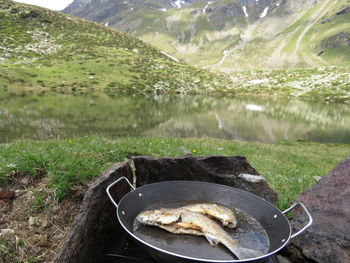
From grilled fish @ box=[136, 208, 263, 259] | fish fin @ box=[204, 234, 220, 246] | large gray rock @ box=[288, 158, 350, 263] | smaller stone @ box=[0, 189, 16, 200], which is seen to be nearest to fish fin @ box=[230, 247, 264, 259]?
grilled fish @ box=[136, 208, 263, 259]

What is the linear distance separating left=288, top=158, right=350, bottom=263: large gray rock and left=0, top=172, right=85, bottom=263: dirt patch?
499 centimetres

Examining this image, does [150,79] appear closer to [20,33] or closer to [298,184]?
[20,33]

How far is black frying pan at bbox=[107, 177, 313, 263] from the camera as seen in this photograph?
4.08m

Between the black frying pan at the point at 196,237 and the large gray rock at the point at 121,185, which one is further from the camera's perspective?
the large gray rock at the point at 121,185

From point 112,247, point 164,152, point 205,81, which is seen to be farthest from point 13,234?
point 205,81

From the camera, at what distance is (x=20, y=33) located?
16712 centimetres

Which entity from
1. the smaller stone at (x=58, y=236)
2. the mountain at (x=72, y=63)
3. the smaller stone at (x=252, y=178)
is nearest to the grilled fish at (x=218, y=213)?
the smaller stone at (x=252, y=178)

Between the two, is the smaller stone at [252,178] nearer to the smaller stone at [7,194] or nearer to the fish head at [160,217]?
the fish head at [160,217]

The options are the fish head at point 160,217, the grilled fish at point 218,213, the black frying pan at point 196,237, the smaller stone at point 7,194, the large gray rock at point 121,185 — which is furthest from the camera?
the smaller stone at point 7,194

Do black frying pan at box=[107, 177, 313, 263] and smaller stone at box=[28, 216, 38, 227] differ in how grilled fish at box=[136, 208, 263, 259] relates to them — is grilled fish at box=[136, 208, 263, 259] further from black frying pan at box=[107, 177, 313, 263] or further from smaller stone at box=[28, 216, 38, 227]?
smaller stone at box=[28, 216, 38, 227]

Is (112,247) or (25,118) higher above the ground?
(112,247)

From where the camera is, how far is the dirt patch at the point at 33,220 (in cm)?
530

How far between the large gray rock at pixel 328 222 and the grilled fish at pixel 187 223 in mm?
1868

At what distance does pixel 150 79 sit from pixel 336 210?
461 ft
